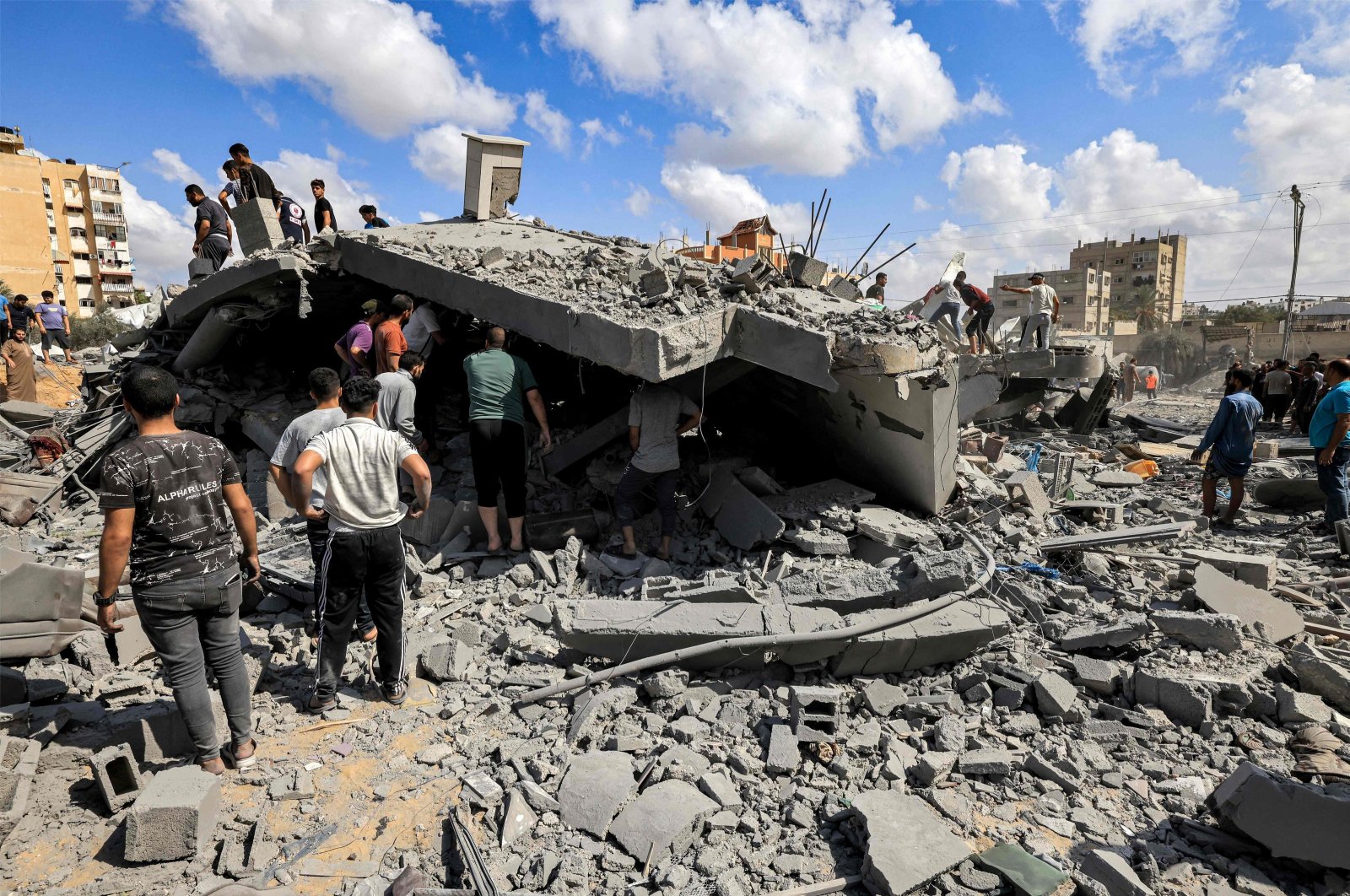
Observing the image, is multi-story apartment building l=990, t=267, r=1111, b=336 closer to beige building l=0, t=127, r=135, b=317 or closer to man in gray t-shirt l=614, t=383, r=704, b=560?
man in gray t-shirt l=614, t=383, r=704, b=560

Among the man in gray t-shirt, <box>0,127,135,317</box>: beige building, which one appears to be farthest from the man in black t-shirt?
<box>0,127,135,317</box>: beige building

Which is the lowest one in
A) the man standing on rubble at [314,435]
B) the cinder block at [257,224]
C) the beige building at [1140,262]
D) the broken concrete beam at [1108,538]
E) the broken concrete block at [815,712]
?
the broken concrete block at [815,712]

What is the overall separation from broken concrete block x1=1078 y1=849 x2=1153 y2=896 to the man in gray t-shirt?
10.9ft

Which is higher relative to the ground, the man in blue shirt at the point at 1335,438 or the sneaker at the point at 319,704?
the man in blue shirt at the point at 1335,438

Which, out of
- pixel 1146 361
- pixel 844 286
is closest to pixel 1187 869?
pixel 844 286

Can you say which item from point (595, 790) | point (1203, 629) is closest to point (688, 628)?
point (595, 790)

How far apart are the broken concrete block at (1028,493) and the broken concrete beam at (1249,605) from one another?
1674mm

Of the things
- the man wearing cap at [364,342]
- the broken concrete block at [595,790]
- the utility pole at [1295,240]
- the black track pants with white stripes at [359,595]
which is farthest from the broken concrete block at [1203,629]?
the utility pole at [1295,240]

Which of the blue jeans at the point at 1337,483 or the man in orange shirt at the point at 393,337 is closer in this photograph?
the man in orange shirt at the point at 393,337

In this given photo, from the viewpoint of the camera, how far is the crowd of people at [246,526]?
2836mm

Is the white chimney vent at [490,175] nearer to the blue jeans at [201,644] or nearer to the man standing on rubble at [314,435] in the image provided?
the man standing on rubble at [314,435]

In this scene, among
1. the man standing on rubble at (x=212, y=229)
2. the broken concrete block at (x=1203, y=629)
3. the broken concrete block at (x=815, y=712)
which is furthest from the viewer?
the man standing on rubble at (x=212, y=229)

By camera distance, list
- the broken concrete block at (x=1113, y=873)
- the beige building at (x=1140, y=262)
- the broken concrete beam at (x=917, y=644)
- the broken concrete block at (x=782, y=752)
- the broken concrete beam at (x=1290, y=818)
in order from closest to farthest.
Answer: the broken concrete block at (x=1113, y=873) < the broken concrete beam at (x=1290, y=818) < the broken concrete block at (x=782, y=752) < the broken concrete beam at (x=917, y=644) < the beige building at (x=1140, y=262)

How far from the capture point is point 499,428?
525cm
